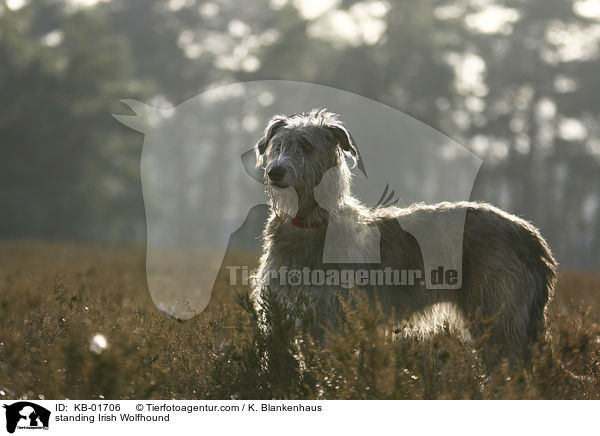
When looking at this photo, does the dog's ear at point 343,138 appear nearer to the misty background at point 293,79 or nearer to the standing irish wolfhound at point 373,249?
the standing irish wolfhound at point 373,249

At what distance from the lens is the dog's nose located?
5305 millimetres

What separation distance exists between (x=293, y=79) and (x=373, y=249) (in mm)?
27210

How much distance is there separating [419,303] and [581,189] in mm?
31682

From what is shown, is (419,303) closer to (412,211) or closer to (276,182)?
(412,211)

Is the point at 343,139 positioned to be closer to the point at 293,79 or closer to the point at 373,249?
the point at 373,249

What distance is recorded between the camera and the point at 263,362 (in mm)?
4879

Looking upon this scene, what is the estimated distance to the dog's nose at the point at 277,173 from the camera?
530cm

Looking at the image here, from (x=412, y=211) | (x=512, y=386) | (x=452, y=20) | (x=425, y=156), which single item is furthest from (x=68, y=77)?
(x=512, y=386)

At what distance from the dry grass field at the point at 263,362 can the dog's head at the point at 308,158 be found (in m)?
1.10

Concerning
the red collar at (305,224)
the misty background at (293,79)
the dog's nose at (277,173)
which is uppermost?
the dog's nose at (277,173)
